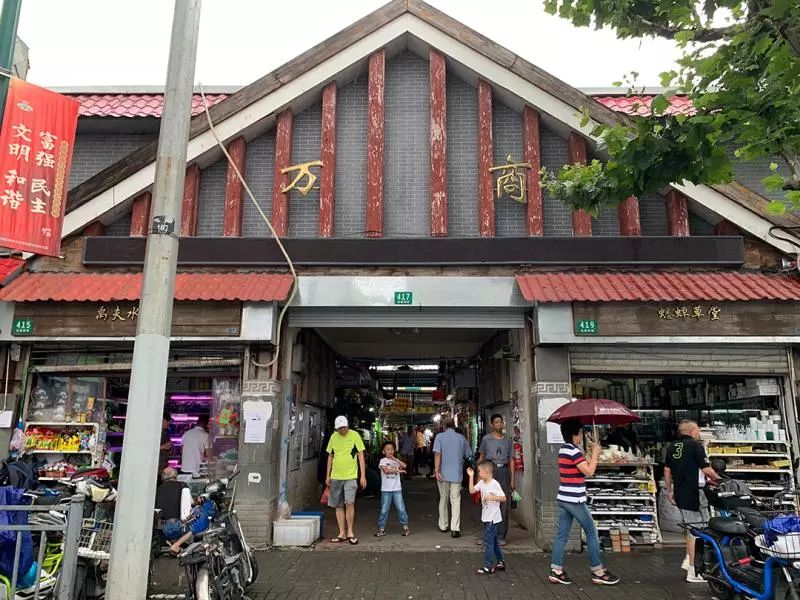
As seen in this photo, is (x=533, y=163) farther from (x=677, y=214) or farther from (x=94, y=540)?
(x=94, y=540)

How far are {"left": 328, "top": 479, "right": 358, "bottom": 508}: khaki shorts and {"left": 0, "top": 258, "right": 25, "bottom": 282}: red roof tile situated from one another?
618 centimetres

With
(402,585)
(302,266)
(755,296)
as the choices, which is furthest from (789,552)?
(302,266)

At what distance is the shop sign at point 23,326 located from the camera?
29.7 feet

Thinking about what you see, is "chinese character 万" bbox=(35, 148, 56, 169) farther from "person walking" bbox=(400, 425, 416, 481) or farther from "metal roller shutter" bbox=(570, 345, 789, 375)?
"person walking" bbox=(400, 425, 416, 481)

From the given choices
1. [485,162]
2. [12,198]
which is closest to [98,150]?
[12,198]

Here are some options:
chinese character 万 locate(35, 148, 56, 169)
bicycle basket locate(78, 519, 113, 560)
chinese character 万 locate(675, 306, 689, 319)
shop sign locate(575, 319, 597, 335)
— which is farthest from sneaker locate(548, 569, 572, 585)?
chinese character 万 locate(35, 148, 56, 169)

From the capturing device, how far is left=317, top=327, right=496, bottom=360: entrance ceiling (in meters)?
12.8

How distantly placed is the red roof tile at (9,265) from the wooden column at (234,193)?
3.30 meters

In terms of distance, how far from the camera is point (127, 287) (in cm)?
903

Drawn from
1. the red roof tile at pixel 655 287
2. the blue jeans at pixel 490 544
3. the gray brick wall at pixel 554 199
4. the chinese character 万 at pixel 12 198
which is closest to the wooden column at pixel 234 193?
the chinese character 万 at pixel 12 198

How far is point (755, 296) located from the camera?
860 centimetres

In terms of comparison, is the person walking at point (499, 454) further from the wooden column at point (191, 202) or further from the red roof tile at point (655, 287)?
the wooden column at point (191, 202)

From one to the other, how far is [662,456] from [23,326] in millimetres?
11165

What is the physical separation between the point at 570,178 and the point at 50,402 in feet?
28.9
